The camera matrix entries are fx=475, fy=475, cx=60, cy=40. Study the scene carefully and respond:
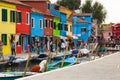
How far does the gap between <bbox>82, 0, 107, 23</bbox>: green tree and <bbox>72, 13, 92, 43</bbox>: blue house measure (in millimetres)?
26949

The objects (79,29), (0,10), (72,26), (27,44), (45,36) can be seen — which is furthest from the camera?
(79,29)

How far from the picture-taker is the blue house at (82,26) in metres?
99.8

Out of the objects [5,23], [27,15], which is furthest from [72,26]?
[5,23]

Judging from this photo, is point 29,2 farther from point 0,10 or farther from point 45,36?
point 0,10

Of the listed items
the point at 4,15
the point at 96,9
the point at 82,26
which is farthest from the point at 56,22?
the point at 96,9

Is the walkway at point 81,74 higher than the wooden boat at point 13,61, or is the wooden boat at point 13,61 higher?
the walkway at point 81,74

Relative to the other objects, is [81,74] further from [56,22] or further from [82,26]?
[82,26]

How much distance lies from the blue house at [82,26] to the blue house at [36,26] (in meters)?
30.5

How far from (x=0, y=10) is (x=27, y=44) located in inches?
371

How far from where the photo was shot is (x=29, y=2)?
7156 centimetres

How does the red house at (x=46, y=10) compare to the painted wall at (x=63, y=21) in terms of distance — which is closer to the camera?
the red house at (x=46, y=10)

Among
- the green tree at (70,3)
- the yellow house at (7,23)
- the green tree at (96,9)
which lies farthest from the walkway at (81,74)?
the green tree at (96,9)

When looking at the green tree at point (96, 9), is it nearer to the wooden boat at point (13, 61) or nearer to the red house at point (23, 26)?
the red house at point (23, 26)

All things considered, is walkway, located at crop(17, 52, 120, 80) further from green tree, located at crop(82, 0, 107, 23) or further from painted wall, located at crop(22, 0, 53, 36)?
green tree, located at crop(82, 0, 107, 23)
